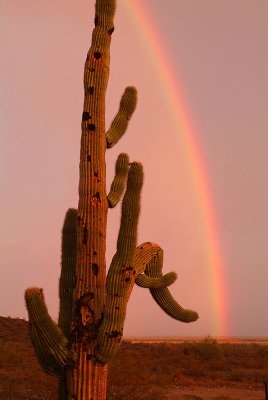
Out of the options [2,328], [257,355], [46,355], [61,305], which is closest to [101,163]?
[61,305]

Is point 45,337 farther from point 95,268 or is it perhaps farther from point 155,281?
point 155,281

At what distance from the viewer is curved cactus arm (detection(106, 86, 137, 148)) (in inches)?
238

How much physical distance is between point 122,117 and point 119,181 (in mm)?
1006

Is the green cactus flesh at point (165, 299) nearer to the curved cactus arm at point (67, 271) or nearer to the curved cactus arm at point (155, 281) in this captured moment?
the curved cactus arm at point (155, 281)

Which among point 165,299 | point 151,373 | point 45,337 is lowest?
point 151,373

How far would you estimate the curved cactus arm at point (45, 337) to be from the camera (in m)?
4.66

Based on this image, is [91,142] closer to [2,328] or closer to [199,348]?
[199,348]

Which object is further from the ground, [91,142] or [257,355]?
[91,142]

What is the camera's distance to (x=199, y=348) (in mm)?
31719

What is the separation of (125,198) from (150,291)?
1.61 m

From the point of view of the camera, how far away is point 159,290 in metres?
6.39

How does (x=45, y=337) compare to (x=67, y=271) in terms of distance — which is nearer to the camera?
(x=45, y=337)

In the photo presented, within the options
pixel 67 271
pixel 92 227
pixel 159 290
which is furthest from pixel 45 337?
pixel 159 290

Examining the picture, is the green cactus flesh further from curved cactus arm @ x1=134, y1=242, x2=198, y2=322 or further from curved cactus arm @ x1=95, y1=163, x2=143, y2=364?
curved cactus arm @ x1=95, y1=163, x2=143, y2=364
